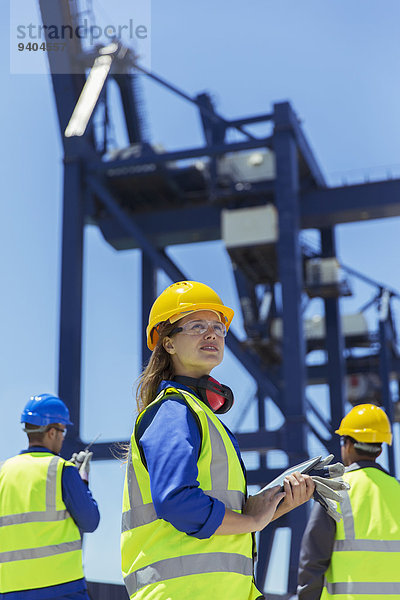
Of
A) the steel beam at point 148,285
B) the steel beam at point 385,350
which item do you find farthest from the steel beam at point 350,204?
the steel beam at point 385,350

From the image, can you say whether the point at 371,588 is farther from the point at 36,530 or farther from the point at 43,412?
the point at 43,412

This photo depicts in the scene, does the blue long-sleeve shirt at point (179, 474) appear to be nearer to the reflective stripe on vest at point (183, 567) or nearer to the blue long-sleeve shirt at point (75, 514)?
the reflective stripe on vest at point (183, 567)

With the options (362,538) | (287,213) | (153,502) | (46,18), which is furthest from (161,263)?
(153,502)

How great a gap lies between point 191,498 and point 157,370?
2.48 feet

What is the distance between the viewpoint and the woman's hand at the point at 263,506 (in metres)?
3.01

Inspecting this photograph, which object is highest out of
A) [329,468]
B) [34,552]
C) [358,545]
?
[329,468]

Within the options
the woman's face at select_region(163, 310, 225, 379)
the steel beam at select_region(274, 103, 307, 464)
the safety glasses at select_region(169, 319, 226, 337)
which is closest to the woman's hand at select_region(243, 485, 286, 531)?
the woman's face at select_region(163, 310, 225, 379)

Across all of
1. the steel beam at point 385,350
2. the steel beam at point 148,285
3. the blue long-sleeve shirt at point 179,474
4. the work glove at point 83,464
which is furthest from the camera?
the steel beam at point 385,350

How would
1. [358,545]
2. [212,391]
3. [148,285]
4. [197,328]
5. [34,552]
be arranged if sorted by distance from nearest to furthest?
[212,391] < [197,328] < [358,545] < [34,552] < [148,285]

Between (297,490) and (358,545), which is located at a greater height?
(297,490)

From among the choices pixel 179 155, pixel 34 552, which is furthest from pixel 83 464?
pixel 179 155

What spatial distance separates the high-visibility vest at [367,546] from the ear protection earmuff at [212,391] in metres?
1.73

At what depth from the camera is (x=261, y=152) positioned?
27172 mm

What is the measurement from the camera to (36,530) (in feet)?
17.2
